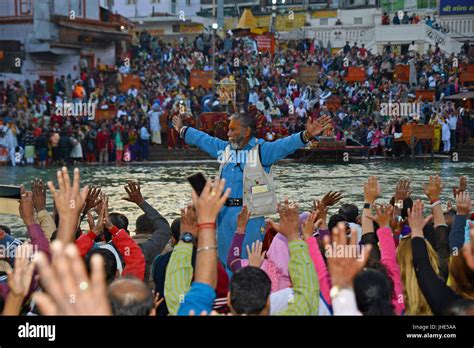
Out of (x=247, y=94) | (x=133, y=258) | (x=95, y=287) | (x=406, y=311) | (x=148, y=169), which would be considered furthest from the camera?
(x=247, y=94)

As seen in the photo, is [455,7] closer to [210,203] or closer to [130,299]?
[210,203]

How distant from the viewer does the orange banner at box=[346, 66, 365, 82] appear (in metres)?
33.8

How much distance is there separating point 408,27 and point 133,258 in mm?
38472

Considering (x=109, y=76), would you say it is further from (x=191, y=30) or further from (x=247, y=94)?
(x=191, y=30)

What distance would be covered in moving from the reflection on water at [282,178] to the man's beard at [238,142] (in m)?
5.47

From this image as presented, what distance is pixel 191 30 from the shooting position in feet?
169

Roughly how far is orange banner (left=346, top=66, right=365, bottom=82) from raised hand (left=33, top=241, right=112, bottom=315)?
3202cm

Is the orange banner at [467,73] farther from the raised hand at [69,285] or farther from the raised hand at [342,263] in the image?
the raised hand at [69,285]

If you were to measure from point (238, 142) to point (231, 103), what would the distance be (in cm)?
2259

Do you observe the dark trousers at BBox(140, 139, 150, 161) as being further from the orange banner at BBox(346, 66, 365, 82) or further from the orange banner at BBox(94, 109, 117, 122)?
the orange banner at BBox(346, 66, 365, 82)

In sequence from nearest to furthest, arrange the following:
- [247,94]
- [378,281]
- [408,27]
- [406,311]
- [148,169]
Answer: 1. [378,281]
2. [406,311]
3. [148,169]
4. [247,94]
5. [408,27]

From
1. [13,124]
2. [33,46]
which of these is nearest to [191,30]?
[33,46]

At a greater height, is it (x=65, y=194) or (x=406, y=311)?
(x=65, y=194)

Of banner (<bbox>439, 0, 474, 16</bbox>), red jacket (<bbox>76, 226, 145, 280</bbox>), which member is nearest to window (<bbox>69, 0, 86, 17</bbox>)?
banner (<bbox>439, 0, 474, 16</bbox>)
